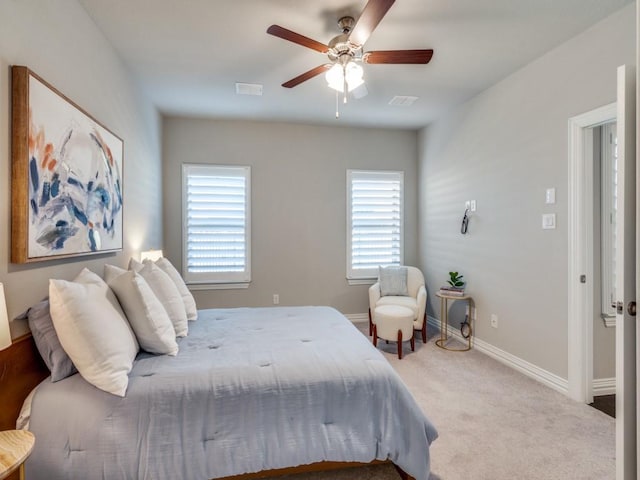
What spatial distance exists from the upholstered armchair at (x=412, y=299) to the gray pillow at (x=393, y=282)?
0.14 ft

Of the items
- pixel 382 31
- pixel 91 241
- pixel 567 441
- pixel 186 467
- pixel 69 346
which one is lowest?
pixel 567 441

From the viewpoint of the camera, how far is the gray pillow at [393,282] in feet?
14.4

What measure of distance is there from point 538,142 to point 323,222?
2.70 meters

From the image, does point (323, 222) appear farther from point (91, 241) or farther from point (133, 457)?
A: point (133, 457)

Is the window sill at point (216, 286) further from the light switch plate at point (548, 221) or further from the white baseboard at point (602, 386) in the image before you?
the white baseboard at point (602, 386)

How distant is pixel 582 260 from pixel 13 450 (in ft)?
11.3

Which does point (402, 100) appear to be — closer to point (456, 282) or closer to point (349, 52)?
point (349, 52)

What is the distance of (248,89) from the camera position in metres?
3.55

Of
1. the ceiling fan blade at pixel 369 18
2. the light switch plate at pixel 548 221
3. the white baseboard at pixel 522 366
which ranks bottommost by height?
the white baseboard at pixel 522 366

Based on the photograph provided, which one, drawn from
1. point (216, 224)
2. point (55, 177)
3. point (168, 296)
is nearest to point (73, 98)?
point (55, 177)

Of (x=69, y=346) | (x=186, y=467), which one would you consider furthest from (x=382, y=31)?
(x=186, y=467)

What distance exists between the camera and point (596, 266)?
277 cm

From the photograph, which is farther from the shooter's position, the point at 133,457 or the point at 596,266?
A: the point at 596,266

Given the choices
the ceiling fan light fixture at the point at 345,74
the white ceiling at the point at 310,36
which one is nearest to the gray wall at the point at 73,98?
the white ceiling at the point at 310,36
